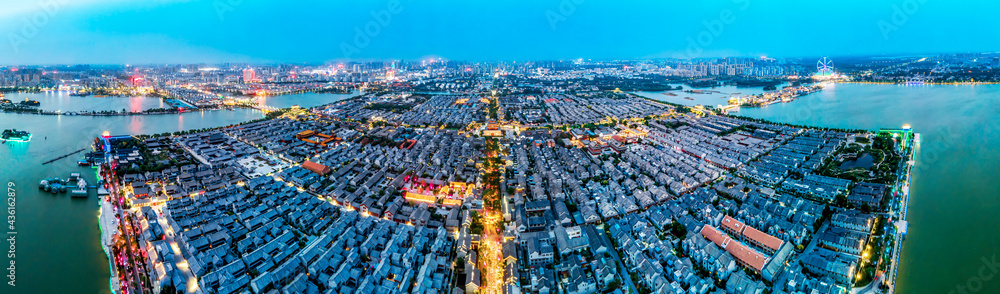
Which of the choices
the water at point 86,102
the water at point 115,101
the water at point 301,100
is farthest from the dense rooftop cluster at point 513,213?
the water at point 86,102

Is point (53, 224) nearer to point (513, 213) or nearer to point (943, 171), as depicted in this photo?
point (513, 213)

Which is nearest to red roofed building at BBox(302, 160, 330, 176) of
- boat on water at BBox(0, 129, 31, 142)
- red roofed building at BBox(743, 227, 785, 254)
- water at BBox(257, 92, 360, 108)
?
red roofed building at BBox(743, 227, 785, 254)

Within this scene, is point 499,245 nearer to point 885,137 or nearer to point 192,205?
point 192,205

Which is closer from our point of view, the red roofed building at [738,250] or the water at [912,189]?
the red roofed building at [738,250]

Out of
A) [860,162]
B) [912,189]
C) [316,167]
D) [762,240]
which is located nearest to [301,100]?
[316,167]

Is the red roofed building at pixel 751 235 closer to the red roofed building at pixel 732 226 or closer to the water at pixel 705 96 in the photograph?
the red roofed building at pixel 732 226

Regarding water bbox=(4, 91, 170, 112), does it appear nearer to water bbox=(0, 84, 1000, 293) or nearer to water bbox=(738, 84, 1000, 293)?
water bbox=(0, 84, 1000, 293)

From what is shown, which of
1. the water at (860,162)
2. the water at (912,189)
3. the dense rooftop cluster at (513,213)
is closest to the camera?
the dense rooftop cluster at (513,213)

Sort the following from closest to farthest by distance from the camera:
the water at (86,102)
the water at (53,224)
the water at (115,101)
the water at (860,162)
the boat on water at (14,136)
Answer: the water at (53,224), the water at (860,162), the boat on water at (14,136), the water at (86,102), the water at (115,101)
